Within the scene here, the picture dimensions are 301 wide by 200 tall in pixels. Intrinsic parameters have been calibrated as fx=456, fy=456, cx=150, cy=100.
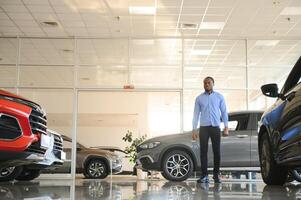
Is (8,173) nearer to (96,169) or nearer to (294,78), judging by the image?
(294,78)

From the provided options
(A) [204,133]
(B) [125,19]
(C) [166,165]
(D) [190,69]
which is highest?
(B) [125,19]

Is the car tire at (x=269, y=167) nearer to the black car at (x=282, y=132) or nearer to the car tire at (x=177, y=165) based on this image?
the black car at (x=282, y=132)

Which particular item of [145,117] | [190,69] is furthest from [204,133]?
[145,117]

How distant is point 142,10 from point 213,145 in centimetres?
497

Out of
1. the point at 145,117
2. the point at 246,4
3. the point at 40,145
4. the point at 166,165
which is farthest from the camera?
the point at 145,117

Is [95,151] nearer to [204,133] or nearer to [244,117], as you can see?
[244,117]

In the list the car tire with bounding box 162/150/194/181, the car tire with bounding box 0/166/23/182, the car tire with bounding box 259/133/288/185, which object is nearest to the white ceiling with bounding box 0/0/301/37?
the car tire with bounding box 162/150/194/181

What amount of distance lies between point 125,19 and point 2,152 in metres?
7.83

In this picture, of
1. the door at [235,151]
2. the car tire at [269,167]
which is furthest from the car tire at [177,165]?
the car tire at [269,167]

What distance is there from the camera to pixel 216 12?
1097cm

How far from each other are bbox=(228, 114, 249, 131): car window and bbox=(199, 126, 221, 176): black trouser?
86.4 inches

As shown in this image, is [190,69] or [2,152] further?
[190,69]

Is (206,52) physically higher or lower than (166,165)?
higher

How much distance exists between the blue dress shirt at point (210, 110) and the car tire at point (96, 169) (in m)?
6.84
